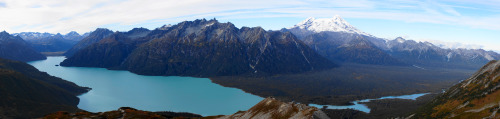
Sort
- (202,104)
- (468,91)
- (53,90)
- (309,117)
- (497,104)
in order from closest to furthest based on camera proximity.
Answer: (309,117) < (497,104) < (468,91) < (53,90) < (202,104)

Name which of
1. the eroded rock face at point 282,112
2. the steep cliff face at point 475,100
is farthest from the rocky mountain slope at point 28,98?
the steep cliff face at point 475,100

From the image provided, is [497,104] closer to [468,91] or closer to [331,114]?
[468,91]

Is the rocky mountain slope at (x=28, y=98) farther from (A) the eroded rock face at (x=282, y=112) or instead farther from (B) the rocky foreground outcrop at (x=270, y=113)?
(A) the eroded rock face at (x=282, y=112)

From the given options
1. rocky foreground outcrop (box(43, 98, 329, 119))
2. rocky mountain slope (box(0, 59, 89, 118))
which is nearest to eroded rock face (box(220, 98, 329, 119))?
rocky foreground outcrop (box(43, 98, 329, 119))

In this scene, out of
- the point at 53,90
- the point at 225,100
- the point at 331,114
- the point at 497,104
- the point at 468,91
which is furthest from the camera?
the point at 225,100

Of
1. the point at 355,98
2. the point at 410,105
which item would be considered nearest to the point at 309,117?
the point at 410,105

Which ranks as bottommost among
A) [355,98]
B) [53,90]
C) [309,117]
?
[355,98]

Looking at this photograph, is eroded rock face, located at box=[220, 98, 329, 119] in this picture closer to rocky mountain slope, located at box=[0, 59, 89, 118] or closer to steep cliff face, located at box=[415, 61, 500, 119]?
steep cliff face, located at box=[415, 61, 500, 119]
